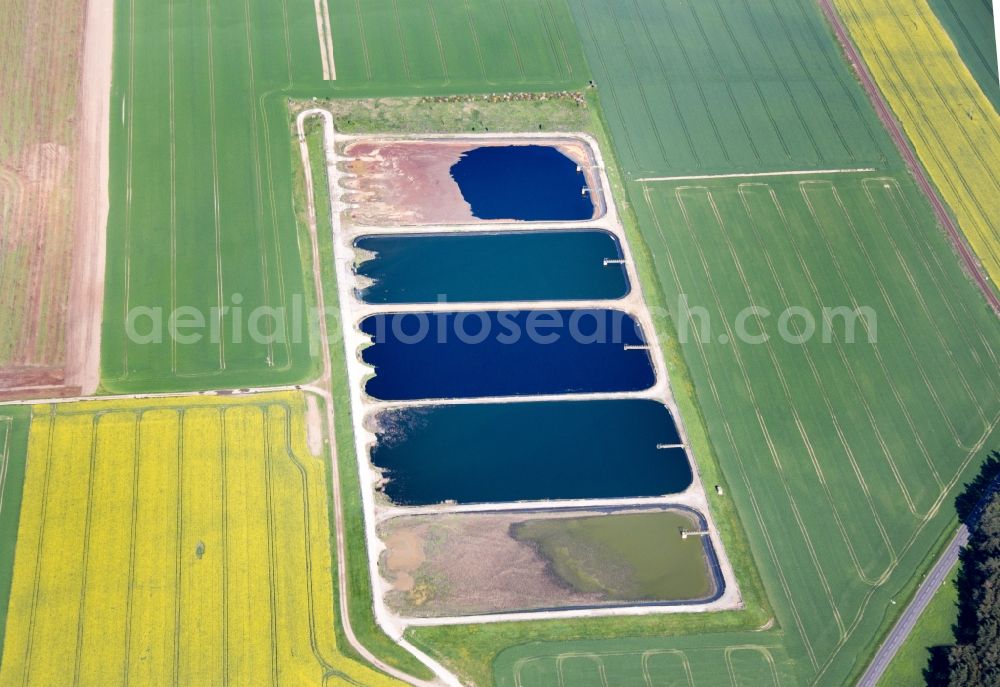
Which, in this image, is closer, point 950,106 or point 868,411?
point 868,411

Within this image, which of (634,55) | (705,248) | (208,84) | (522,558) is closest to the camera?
(522,558)

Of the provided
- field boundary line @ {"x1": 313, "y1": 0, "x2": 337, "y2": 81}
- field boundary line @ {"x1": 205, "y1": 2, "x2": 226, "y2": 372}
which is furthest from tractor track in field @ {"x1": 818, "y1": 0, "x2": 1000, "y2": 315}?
field boundary line @ {"x1": 205, "y1": 2, "x2": 226, "y2": 372}

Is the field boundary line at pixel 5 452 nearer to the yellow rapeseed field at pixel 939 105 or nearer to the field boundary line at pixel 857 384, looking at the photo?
the field boundary line at pixel 857 384

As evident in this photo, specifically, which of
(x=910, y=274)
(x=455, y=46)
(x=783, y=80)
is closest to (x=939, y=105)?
(x=783, y=80)

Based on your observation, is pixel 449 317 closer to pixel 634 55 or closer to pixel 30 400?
pixel 30 400

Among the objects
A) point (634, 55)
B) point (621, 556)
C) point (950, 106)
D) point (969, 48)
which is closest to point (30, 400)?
point (621, 556)

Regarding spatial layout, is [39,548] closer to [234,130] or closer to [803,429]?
[234,130]

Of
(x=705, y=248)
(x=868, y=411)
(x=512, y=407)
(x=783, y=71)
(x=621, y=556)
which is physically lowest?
(x=621, y=556)
